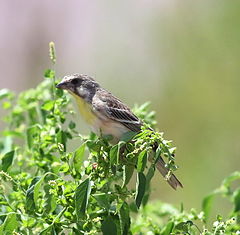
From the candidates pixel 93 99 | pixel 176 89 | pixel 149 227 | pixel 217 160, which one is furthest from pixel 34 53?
pixel 149 227

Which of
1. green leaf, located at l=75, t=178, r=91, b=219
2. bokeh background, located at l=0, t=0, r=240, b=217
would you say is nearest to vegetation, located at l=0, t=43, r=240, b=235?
green leaf, located at l=75, t=178, r=91, b=219

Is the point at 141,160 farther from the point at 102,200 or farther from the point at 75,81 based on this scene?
the point at 75,81

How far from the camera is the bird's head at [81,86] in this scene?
378 centimetres

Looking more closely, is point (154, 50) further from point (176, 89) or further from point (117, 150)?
point (117, 150)

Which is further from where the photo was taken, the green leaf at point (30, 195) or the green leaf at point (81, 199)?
the green leaf at point (30, 195)

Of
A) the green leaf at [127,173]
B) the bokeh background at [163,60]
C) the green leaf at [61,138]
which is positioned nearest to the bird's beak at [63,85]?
the green leaf at [61,138]

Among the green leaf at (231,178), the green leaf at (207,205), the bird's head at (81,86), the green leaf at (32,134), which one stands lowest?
the green leaf at (207,205)

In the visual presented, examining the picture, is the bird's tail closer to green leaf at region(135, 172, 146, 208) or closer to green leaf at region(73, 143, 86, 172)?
green leaf at region(73, 143, 86, 172)

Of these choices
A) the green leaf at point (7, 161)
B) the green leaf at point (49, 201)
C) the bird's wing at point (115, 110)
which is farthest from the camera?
the bird's wing at point (115, 110)

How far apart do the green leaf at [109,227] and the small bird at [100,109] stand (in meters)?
0.69

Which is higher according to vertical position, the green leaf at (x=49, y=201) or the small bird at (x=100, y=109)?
the small bird at (x=100, y=109)

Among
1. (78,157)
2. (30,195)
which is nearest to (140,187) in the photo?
(78,157)

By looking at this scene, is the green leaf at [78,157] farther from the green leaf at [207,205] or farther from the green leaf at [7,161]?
the green leaf at [207,205]

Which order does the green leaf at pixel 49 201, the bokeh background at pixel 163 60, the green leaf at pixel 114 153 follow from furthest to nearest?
1. the bokeh background at pixel 163 60
2. the green leaf at pixel 49 201
3. the green leaf at pixel 114 153
